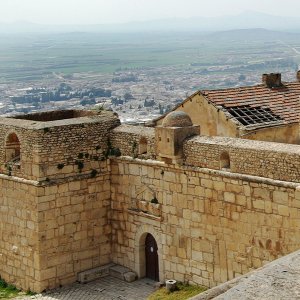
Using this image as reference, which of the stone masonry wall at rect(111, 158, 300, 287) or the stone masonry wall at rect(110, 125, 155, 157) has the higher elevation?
the stone masonry wall at rect(110, 125, 155, 157)

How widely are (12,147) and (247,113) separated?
6721 millimetres

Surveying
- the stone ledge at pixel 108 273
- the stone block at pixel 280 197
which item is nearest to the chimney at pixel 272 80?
the stone ledge at pixel 108 273

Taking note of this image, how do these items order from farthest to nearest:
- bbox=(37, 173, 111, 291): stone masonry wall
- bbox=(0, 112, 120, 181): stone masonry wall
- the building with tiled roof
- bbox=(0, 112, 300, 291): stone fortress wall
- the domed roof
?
the building with tiled roof < bbox=(37, 173, 111, 291): stone masonry wall < bbox=(0, 112, 120, 181): stone masonry wall < the domed roof < bbox=(0, 112, 300, 291): stone fortress wall

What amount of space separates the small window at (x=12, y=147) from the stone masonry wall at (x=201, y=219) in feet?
7.58

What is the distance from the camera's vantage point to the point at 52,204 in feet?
50.4

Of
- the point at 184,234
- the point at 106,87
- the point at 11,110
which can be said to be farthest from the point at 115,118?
the point at 106,87

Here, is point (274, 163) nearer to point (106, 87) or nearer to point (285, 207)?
point (285, 207)

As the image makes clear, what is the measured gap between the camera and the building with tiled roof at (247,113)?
18.6 meters

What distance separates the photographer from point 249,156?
12875mm

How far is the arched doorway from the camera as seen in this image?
15727 millimetres

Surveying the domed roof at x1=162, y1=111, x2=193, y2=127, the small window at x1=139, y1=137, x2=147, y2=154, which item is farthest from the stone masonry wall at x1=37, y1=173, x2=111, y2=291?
the domed roof at x1=162, y1=111, x2=193, y2=127

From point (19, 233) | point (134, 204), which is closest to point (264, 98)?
point (134, 204)

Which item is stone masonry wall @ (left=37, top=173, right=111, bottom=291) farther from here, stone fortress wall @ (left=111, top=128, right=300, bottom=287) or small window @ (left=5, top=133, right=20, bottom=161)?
small window @ (left=5, top=133, right=20, bottom=161)

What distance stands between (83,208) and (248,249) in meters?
4.36
